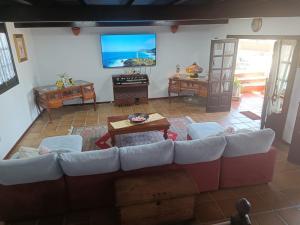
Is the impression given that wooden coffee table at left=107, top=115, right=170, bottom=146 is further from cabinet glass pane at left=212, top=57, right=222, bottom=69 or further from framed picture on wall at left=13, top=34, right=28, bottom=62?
framed picture on wall at left=13, top=34, right=28, bottom=62

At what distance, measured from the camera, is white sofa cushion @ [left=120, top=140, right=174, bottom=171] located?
2.60 m

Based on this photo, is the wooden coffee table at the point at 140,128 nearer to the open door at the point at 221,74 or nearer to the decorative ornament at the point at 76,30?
the open door at the point at 221,74

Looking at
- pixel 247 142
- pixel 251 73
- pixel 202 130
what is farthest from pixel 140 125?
pixel 251 73

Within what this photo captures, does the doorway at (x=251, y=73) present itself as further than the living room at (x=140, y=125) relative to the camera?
Yes

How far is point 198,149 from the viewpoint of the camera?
2.73 m

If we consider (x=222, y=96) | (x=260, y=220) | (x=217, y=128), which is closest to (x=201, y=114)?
(x=222, y=96)

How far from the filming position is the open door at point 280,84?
405 centimetres

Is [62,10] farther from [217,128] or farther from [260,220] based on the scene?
[260,220]

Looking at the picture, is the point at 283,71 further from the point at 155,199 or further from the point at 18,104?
the point at 18,104

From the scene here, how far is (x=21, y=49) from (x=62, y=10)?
317 centimetres

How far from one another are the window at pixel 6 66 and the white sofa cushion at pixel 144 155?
118 inches

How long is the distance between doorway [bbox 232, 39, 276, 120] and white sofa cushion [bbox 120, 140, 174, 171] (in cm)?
443

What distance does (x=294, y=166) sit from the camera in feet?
11.8

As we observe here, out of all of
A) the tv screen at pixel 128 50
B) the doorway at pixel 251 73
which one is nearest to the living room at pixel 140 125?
the tv screen at pixel 128 50
